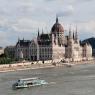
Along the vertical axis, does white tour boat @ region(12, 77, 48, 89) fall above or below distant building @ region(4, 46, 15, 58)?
below

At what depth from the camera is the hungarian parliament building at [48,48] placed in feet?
345

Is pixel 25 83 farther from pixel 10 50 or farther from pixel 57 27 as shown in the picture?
pixel 57 27

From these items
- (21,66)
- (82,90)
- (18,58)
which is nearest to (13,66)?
(21,66)

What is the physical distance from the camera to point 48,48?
345 feet

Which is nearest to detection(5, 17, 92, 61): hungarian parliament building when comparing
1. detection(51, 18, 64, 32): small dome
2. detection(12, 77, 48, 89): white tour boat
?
detection(51, 18, 64, 32): small dome

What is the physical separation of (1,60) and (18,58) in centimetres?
2001

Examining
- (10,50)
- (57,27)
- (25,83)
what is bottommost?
(25,83)

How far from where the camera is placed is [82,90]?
41938mm

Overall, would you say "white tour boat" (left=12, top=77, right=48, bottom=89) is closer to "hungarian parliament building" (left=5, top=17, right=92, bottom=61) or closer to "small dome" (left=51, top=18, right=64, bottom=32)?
"hungarian parliament building" (left=5, top=17, right=92, bottom=61)

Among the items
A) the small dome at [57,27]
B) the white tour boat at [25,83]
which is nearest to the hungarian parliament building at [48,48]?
the small dome at [57,27]

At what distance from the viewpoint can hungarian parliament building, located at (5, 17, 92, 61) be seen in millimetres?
105062

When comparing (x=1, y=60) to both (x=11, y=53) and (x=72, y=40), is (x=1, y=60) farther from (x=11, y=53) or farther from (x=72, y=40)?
(x=72, y=40)

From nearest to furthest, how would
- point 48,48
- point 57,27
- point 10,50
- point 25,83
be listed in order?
point 25,83 < point 48,48 < point 10,50 < point 57,27

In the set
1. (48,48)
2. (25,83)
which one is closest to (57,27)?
(48,48)
